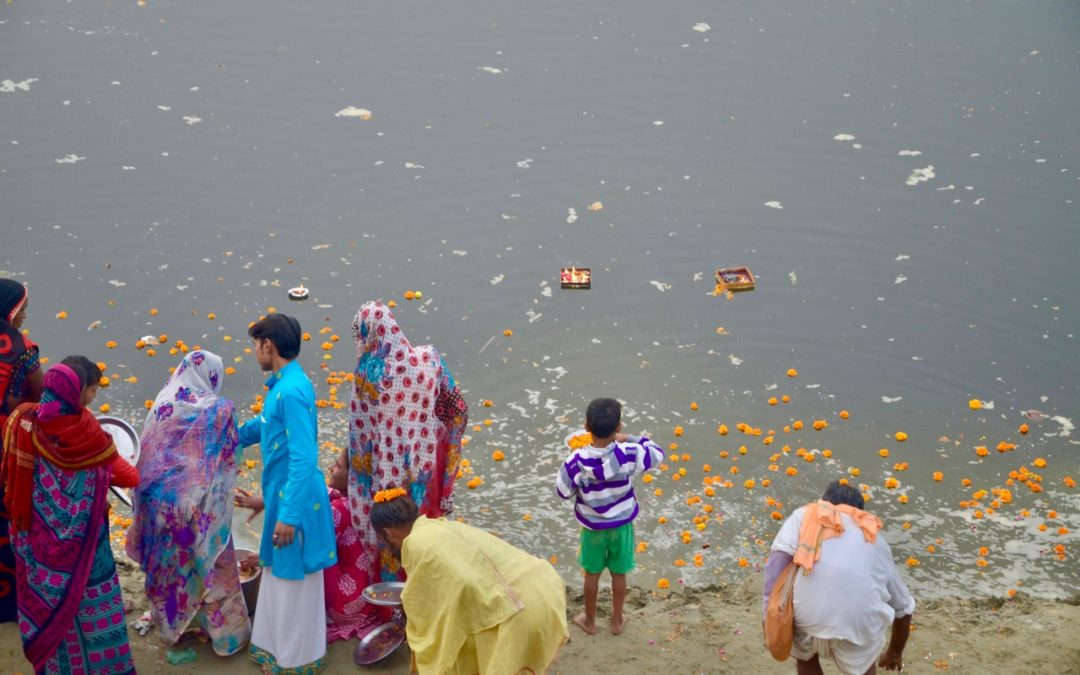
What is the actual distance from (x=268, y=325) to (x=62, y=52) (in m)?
7.93

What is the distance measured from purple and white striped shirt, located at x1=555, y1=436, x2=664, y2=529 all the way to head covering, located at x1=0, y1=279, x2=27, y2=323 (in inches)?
93.5

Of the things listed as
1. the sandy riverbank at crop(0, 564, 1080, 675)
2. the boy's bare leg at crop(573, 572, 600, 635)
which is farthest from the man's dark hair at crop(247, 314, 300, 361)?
the boy's bare leg at crop(573, 572, 600, 635)

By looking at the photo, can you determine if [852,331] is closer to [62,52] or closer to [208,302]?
[208,302]

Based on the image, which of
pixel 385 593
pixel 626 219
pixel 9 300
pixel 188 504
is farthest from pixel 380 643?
pixel 626 219

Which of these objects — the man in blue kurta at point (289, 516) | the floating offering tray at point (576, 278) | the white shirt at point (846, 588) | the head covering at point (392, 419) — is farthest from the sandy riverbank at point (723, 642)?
the floating offering tray at point (576, 278)

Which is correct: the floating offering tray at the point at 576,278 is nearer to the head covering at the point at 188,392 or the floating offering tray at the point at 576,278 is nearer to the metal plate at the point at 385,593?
the head covering at the point at 188,392

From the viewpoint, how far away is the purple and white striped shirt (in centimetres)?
468

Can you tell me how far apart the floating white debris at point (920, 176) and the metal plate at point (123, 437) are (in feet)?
22.3

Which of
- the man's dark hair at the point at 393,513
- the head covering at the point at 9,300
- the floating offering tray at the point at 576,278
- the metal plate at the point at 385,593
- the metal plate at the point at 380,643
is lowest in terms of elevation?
the metal plate at the point at 380,643

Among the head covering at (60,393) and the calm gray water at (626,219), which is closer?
the head covering at (60,393)

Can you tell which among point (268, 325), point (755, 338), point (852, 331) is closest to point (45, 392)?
point (268, 325)

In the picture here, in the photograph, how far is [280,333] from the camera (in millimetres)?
4418

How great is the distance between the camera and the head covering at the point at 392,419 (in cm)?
470

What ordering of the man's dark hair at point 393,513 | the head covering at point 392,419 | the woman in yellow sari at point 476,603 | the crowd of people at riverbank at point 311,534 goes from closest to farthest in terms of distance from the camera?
the woman in yellow sari at point 476,603 → the crowd of people at riverbank at point 311,534 → the man's dark hair at point 393,513 → the head covering at point 392,419
